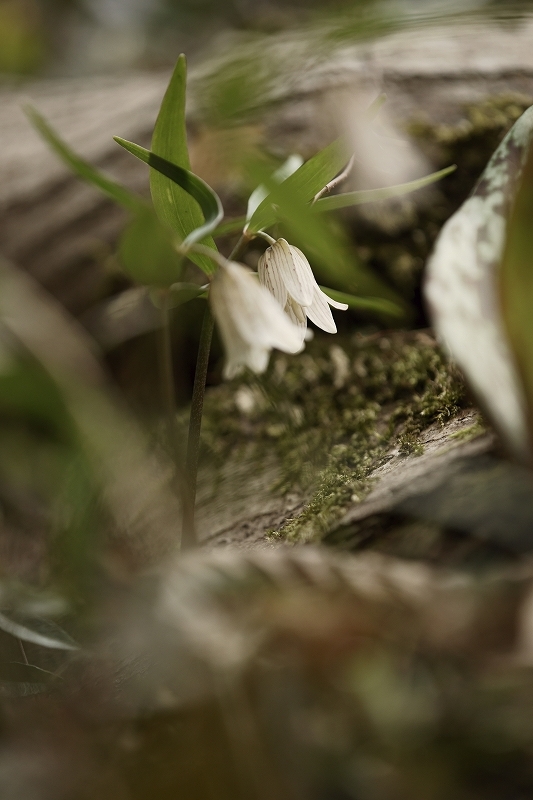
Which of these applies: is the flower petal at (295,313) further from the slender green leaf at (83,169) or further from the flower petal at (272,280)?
the slender green leaf at (83,169)

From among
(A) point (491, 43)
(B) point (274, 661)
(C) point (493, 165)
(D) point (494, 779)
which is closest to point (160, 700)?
(B) point (274, 661)

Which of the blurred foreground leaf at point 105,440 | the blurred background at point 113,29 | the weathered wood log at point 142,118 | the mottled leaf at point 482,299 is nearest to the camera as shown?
the mottled leaf at point 482,299

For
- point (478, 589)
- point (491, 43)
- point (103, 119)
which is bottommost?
point (478, 589)

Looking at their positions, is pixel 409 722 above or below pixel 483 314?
below

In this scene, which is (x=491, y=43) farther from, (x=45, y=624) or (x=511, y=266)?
(x=45, y=624)

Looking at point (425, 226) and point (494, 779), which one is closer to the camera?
point (494, 779)

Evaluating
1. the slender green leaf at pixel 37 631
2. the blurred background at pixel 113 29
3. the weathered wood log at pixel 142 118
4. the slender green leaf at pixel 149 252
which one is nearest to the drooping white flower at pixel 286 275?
the slender green leaf at pixel 149 252

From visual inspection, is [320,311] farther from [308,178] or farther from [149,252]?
[149,252]

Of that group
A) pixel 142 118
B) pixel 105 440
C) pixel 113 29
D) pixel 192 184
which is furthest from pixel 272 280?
pixel 113 29
